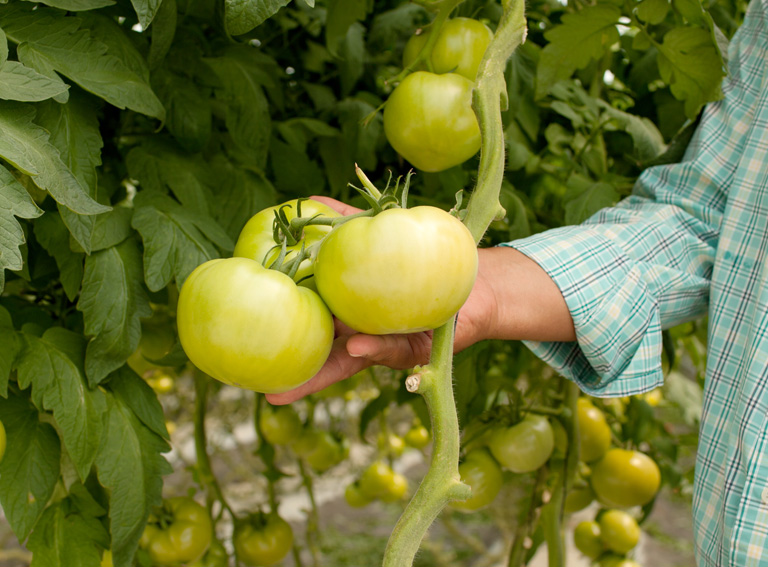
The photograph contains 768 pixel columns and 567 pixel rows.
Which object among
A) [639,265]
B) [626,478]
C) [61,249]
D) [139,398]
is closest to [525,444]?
[626,478]

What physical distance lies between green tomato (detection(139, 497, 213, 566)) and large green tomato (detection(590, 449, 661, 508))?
59 cm

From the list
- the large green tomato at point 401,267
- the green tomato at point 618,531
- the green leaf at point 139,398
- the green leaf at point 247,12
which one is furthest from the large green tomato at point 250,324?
the green tomato at point 618,531

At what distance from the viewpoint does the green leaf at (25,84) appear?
424mm

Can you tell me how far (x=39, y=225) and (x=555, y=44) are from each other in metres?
0.53

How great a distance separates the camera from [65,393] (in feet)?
1.82

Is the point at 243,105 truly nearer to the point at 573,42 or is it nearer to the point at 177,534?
the point at 573,42

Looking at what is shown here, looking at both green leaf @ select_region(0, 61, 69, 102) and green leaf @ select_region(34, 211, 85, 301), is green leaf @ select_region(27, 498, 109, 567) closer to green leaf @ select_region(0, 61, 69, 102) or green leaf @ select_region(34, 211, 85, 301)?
green leaf @ select_region(34, 211, 85, 301)

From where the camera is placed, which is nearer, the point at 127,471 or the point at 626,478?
the point at 127,471

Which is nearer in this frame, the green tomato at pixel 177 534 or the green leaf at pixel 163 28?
the green leaf at pixel 163 28

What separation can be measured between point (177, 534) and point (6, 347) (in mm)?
456

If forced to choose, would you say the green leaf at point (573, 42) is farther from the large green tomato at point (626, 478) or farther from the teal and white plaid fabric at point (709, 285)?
the large green tomato at point (626, 478)

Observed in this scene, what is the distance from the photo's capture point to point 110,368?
22.3 inches

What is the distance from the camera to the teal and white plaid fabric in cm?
62

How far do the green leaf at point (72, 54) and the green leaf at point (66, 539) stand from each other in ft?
1.26
